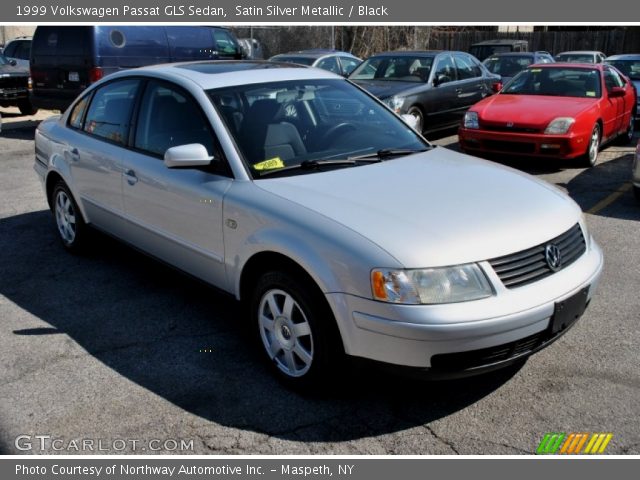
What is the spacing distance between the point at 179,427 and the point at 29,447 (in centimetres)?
70

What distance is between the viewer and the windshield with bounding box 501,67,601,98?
966 cm

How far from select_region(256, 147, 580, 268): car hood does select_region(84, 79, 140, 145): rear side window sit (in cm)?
164

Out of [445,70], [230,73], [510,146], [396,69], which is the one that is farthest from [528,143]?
[230,73]

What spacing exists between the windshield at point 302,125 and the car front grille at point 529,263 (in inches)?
52.8

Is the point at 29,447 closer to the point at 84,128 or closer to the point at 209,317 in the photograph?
the point at 209,317

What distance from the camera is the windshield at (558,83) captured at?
966 cm

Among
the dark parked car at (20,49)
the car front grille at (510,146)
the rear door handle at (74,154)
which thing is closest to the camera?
the rear door handle at (74,154)

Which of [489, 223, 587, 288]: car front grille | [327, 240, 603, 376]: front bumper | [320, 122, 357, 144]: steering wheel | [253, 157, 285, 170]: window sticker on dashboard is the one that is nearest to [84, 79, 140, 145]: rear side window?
[253, 157, 285, 170]: window sticker on dashboard

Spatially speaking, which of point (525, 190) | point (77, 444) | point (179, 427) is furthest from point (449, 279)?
point (77, 444)

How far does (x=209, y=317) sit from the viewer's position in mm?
4555

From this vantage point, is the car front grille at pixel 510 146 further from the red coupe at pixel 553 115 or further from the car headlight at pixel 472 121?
the car headlight at pixel 472 121

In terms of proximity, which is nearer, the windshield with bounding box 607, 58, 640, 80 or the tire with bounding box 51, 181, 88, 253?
the tire with bounding box 51, 181, 88, 253

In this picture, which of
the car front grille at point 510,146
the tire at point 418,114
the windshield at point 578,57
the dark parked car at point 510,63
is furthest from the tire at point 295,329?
the windshield at point 578,57

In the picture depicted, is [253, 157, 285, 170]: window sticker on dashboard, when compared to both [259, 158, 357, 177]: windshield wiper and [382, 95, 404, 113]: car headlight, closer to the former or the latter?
[259, 158, 357, 177]: windshield wiper
